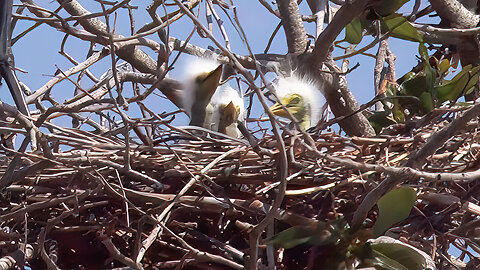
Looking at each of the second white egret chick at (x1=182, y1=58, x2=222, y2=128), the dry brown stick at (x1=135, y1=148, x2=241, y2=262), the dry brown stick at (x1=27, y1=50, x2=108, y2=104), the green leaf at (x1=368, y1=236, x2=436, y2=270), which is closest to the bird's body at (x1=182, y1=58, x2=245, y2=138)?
the second white egret chick at (x1=182, y1=58, x2=222, y2=128)

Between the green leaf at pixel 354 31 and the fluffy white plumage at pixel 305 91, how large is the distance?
0.13 metres

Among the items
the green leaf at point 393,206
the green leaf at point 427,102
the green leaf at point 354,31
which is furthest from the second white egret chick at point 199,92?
the green leaf at point 393,206

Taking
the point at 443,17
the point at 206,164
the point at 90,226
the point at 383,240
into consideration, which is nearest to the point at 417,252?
the point at 383,240

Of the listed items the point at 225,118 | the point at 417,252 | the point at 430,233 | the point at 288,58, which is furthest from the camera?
the point at 288,58

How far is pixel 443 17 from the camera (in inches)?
59.9

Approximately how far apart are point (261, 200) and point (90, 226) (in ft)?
0.80

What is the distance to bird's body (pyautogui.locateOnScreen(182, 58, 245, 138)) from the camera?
1.22 m

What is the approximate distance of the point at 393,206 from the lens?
0.77 meters

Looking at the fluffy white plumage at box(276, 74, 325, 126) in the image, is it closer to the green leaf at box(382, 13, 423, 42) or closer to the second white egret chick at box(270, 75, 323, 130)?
the second white egret chick at box(270, 75, 323, 130)

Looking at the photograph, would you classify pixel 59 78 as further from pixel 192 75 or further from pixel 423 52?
pixel 423 52

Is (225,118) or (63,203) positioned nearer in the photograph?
(63,203)

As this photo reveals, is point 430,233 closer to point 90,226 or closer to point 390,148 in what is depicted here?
point 390,148

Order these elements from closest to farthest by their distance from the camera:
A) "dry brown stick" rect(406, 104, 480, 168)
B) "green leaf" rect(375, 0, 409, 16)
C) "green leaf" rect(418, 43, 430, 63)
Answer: "dry brown stick" rect(406, 104, 480, 168)
"green leaf" rect(375, 0, 409, 16)
"green leaf" rect(418, 43, 430, 63)

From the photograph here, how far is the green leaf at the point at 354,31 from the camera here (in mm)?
1114
